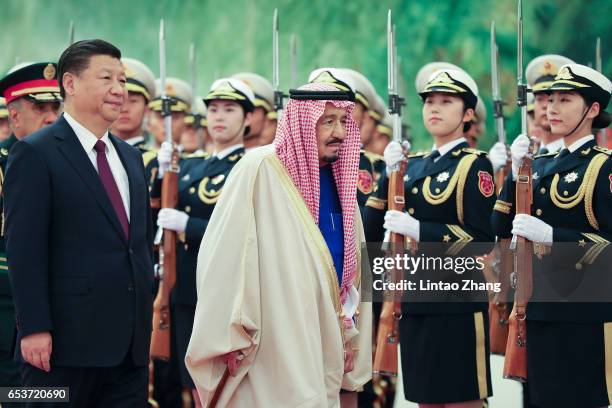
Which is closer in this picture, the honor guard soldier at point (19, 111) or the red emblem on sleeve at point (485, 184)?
the honor guard soldier at point (19, 111)

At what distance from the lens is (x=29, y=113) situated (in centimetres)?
573

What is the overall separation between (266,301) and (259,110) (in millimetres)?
4097

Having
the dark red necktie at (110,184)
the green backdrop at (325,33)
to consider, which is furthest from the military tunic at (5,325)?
the green backdrop at (325,33)

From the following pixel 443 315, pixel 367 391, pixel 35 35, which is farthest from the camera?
pixel 35 35

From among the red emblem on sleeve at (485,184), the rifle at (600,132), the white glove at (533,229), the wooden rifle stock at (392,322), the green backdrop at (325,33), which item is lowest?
the wooden rifle stock at (392,322)

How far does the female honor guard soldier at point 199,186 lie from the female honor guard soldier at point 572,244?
6.82 feet

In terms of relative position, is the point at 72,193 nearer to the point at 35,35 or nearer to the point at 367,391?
the point at 367,391

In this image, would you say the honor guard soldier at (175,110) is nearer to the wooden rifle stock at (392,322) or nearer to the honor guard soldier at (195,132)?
the honor guard soldier at (195,132)

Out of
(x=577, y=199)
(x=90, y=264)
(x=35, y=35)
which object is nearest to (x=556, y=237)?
(x=577, y=199)

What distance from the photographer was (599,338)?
5.51m

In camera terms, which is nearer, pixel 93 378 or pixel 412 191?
pixel 93 378

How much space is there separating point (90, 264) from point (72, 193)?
0.28 metres

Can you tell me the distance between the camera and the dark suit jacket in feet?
13.6

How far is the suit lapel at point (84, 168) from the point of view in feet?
14.2
